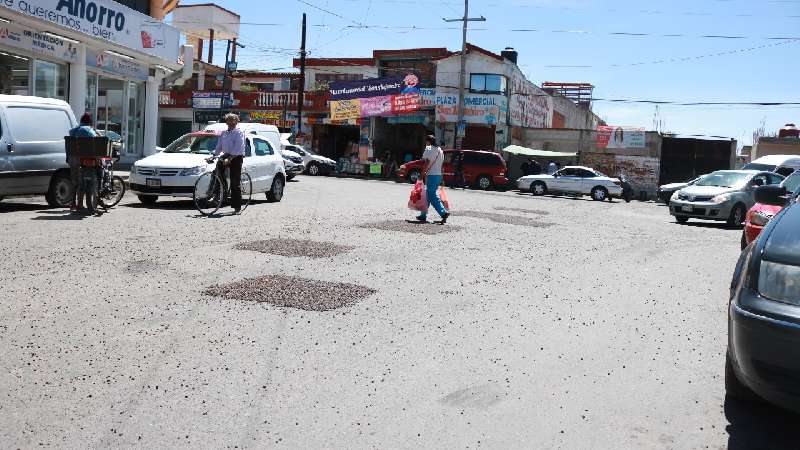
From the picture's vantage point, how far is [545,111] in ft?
175

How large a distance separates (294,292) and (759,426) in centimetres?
391

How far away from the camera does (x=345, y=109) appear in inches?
1818

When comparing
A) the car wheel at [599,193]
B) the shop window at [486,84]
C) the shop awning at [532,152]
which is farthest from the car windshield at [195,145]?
the shop window at [486,84]

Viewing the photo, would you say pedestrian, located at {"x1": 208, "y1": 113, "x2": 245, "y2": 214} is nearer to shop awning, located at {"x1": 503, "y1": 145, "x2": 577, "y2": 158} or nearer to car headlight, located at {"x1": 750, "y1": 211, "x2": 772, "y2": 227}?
car headlight, located at {"x1": 750, "y1": 211, "x2": 772, "y2": 227}

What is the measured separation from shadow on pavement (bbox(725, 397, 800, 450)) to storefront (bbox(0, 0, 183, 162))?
13.8m

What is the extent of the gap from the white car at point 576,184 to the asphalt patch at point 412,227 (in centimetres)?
2027

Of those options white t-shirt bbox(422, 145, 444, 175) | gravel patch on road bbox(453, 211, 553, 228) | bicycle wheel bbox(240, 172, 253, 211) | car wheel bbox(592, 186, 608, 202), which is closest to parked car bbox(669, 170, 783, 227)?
gravel patch on road bbox(453, 211, 553, 228)

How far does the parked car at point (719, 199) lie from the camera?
735 inches

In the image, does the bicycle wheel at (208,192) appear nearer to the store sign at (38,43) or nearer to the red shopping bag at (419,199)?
the red shopping bag at (419,199)

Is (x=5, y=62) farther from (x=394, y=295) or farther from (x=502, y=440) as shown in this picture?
(x=502, y=440)

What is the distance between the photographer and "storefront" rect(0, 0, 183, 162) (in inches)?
739

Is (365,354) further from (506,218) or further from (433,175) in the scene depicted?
(506,218)

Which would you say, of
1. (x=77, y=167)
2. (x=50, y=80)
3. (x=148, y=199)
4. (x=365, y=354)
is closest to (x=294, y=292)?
(x=365, y=354)

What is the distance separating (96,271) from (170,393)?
359cm
